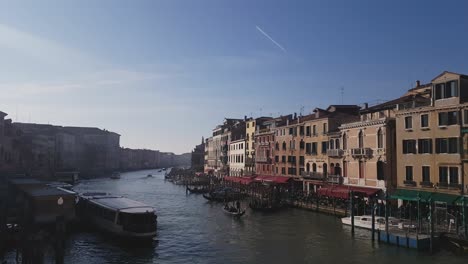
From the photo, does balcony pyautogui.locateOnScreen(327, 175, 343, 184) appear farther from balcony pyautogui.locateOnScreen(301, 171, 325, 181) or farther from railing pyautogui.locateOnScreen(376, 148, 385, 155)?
railing pyautogui.locateOnScreen(376, 148, 385, 155)

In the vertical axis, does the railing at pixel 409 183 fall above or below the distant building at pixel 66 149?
below

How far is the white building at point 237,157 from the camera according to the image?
80.4 meters

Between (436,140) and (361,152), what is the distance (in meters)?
9.30

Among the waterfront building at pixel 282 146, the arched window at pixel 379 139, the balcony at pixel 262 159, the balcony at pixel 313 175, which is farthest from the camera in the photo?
the balcony at pixel 262 159

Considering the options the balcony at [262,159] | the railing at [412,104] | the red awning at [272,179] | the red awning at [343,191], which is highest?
the railing at [412,104]

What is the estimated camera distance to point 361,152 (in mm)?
41688

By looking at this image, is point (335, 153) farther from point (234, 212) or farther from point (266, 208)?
point (234, 212)

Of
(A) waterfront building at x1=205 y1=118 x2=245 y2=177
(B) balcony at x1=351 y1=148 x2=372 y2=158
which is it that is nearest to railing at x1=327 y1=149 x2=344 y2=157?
(B) balcony at x1=351 y1=148 x2=372 y2=158

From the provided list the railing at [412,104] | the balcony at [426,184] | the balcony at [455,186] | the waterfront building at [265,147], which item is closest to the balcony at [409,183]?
the balcony at [426,184]

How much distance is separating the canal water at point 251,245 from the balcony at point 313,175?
8.05m

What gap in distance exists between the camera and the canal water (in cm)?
2652

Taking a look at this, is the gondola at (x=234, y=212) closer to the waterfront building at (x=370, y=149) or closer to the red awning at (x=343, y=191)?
the red awning at (x=343, y=191)

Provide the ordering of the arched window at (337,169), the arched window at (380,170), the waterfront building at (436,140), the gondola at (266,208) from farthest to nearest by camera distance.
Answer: the gondola at (266,208)
the arched window at (337,169)
the arched window at (380,170)
the waterfront building at (436,140)

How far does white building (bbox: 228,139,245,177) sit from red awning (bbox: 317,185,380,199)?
1352 inches
